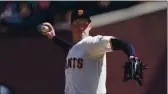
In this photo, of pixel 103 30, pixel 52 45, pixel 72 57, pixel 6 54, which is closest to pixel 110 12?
pixel 103 30

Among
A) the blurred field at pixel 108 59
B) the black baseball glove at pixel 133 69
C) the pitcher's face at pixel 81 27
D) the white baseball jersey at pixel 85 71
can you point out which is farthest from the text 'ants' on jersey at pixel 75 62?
the blurred field at pixel 108 59

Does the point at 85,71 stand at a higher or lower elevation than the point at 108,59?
lower

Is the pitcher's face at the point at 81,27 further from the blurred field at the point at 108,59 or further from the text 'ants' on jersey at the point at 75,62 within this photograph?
the blurred field at the point at 108,59

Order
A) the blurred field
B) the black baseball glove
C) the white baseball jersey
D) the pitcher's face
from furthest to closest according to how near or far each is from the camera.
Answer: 1. the blurred field
2. the pitcher's face
3. the white baseball jersey
4. the black baseball glove

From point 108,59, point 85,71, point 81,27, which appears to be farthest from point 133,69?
point 108,59

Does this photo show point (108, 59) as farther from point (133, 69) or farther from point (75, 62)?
point (133, 69)

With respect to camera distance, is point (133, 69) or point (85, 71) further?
point (85, 71)

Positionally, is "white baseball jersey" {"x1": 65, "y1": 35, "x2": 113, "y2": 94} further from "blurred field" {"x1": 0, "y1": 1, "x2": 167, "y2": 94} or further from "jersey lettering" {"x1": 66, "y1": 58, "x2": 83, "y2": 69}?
"blurred field" {"x1": 0, "y1": 1, "x2": 167, "y2": 94}

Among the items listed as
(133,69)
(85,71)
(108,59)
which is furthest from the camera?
(108,59)

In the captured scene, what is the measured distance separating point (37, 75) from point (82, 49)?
12.0ft

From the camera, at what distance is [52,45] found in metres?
7.76

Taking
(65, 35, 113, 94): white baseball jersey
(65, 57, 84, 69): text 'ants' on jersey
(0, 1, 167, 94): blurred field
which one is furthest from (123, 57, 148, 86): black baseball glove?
(0, 1, 167, 94): blurred field

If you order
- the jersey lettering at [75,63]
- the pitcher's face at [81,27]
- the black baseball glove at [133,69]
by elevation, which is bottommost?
the black baseball glove at [133,69]

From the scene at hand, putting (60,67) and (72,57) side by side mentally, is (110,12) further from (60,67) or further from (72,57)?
(72,57)
